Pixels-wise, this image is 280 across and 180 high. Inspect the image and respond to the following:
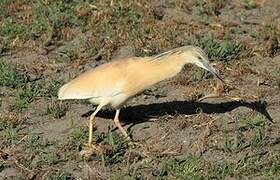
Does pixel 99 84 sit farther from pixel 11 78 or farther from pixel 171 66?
pixel 11 78

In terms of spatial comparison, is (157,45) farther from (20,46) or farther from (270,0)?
(270,0)

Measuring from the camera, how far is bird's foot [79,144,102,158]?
6316mm

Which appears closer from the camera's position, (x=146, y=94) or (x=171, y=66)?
(x=171, y=66)

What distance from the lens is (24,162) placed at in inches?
246

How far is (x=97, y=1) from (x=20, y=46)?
175cm

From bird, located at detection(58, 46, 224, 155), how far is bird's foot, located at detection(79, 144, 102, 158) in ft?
0.05

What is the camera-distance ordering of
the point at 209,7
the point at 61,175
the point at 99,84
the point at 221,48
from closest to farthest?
the point at 61,175 < the point at 99,84 < the point at 221,48 < the point at 209,7

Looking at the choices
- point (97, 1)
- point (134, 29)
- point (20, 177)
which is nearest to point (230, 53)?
point (134, 29)

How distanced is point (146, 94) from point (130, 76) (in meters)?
1.40

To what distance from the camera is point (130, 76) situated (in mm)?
6398

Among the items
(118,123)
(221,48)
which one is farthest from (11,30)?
(118,123)

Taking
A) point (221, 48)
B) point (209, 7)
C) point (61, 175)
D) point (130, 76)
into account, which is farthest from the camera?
point (209, 7)

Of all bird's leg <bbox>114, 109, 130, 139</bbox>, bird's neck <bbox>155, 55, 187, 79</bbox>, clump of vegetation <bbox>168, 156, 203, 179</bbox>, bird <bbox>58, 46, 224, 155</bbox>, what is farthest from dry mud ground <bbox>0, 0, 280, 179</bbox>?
bird's neck <bbox>155, 55, 187, 79</bbox>

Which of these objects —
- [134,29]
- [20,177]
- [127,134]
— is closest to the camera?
[20,177]
